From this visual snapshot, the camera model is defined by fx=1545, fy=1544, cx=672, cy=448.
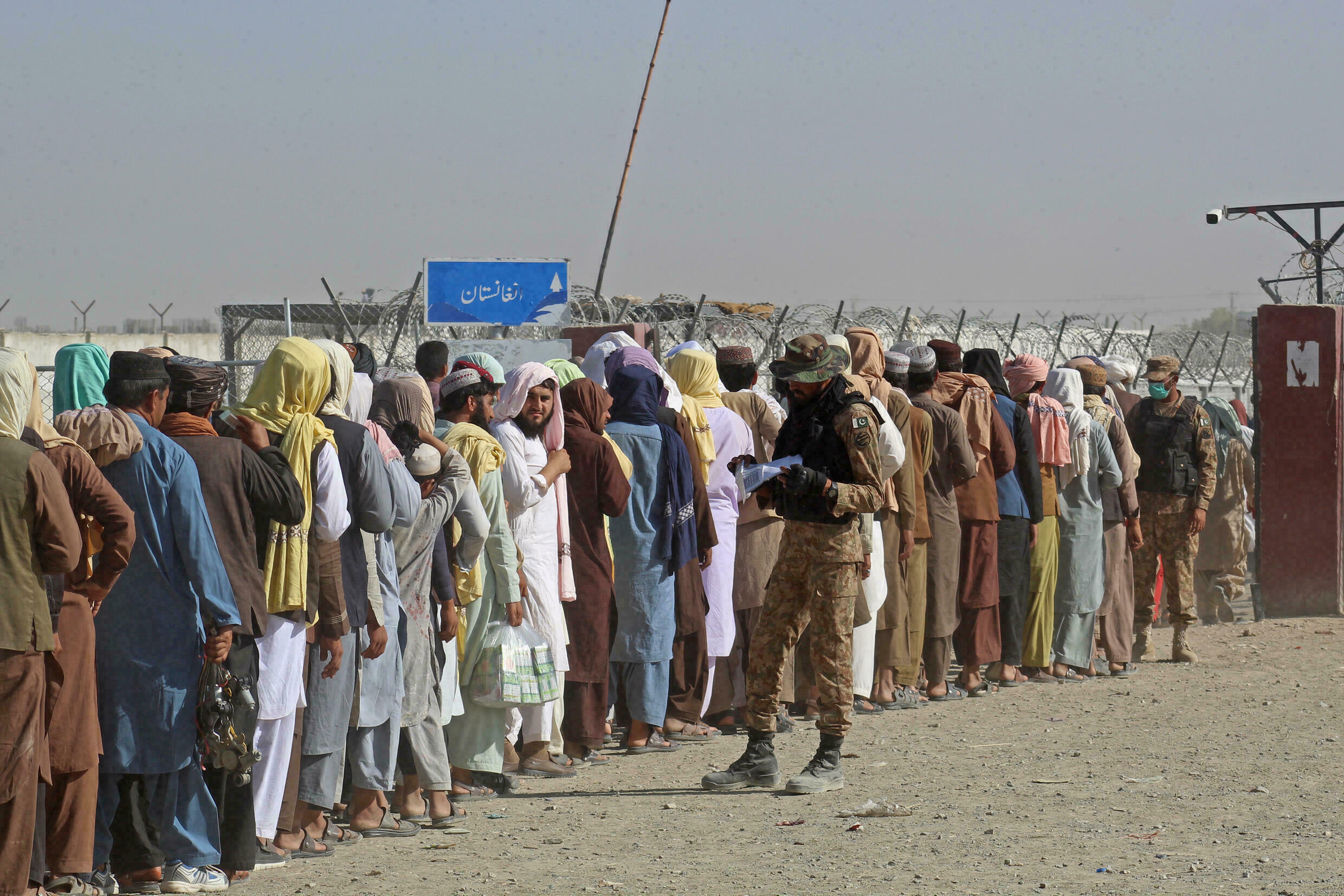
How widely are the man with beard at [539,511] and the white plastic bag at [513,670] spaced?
15 cm

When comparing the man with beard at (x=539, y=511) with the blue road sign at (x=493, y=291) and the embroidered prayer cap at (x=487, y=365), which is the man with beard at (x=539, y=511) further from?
the blue road sign at (x=493, y=291)

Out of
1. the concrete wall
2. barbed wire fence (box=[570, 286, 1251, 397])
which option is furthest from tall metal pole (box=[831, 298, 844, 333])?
the concrete wall

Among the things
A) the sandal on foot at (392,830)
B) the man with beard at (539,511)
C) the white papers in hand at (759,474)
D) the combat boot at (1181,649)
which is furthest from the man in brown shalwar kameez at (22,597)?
the combat boot at (1181,649)

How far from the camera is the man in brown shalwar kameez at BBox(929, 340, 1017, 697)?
26.9 feet

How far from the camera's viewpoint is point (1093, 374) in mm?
9422

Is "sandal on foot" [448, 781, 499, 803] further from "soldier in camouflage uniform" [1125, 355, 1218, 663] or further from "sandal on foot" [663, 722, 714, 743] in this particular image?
"soldier in camouflage uniform" [1125, 355, 1218, 663]

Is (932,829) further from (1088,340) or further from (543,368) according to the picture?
(1088,340)

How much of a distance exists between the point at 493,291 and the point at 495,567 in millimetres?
4414

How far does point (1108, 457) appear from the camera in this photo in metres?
8.83

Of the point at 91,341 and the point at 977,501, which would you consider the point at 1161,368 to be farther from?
the point at 91,341

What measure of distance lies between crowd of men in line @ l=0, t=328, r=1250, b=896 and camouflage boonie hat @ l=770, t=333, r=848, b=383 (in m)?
0.01

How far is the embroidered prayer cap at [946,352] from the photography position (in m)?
8.31

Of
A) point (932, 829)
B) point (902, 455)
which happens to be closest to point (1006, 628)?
point (902, 455)

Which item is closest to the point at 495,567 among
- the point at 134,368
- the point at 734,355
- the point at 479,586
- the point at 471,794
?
the point at 479,586
